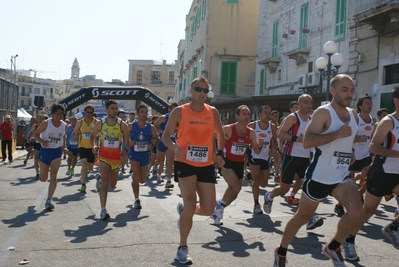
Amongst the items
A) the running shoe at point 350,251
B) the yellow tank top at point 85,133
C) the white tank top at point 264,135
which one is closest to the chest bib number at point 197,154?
the running shoe at point 350,251

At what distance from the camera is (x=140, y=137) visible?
32.6ft

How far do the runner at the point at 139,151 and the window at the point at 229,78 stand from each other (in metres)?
29.0

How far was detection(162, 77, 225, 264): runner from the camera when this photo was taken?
19.2 feet

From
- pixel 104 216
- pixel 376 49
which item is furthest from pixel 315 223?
pixel 376 49

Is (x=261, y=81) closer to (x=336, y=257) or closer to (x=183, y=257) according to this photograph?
(x=183, y=257)

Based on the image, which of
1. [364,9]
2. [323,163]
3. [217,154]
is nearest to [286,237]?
→ [323,163]

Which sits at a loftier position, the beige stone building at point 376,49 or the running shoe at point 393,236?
the beige stone building at point 376,49

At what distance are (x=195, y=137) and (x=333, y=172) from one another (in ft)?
5.25

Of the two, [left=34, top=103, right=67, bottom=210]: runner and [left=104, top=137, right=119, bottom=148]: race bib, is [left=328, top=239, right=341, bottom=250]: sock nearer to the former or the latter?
[left=104, top=137, right=119, bottom=148]: race bib

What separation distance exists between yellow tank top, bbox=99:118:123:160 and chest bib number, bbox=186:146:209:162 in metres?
2.92

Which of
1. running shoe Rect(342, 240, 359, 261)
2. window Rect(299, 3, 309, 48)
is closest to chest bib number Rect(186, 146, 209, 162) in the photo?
running shoe Rect(342, 240, 359, 261)

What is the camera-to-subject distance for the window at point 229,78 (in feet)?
128

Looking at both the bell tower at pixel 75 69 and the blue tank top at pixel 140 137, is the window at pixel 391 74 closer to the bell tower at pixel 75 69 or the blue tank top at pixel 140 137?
the blue tank top at pixel 140 137

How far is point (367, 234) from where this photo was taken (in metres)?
7.16
